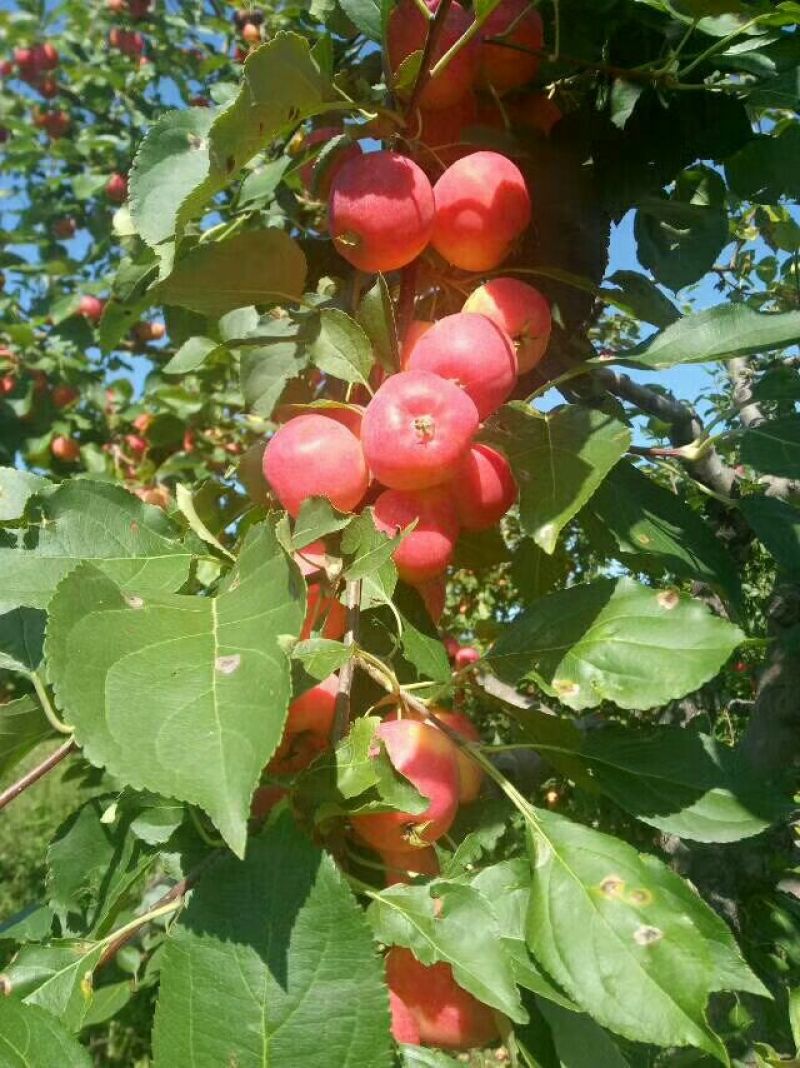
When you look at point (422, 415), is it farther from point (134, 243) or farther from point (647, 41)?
point (134, 243)

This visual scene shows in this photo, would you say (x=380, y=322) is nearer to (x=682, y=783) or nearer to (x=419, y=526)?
(x=419, y=526)

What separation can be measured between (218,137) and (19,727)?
0.54m

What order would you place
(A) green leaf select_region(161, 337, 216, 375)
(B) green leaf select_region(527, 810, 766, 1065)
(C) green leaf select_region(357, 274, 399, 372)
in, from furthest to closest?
(A) green leaf select_region(161, 337, 216, 375) → (C) green leaf select_region(357, 274, 399, 372) → (B) green leaf select_region(527, 810, 766, 1065)

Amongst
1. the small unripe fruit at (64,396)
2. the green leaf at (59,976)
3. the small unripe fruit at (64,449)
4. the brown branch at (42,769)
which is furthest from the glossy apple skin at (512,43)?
the small unripe fruit at (64,396)

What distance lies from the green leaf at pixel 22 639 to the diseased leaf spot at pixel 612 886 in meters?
0.54

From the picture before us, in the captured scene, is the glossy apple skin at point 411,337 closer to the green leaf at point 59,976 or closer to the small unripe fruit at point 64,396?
the green leaf at point 59,976

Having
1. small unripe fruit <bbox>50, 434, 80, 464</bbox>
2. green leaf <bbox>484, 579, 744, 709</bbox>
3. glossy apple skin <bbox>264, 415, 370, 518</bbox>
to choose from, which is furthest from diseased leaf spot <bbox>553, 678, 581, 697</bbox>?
small unripe fruit <bbox>50, 434, 80, 464</bbox>

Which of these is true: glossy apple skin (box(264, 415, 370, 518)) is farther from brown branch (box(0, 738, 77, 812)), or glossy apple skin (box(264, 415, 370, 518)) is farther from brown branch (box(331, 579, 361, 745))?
brown branch (box(0, 738, 77, 812))

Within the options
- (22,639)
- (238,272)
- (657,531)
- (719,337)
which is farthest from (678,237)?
(22,639)

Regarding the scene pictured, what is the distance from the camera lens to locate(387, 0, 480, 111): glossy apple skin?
869 mm

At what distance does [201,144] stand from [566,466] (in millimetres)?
498

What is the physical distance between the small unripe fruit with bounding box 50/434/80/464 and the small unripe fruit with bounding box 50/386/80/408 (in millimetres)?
142

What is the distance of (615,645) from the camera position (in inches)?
28.9

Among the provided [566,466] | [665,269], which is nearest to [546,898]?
[566,466]
